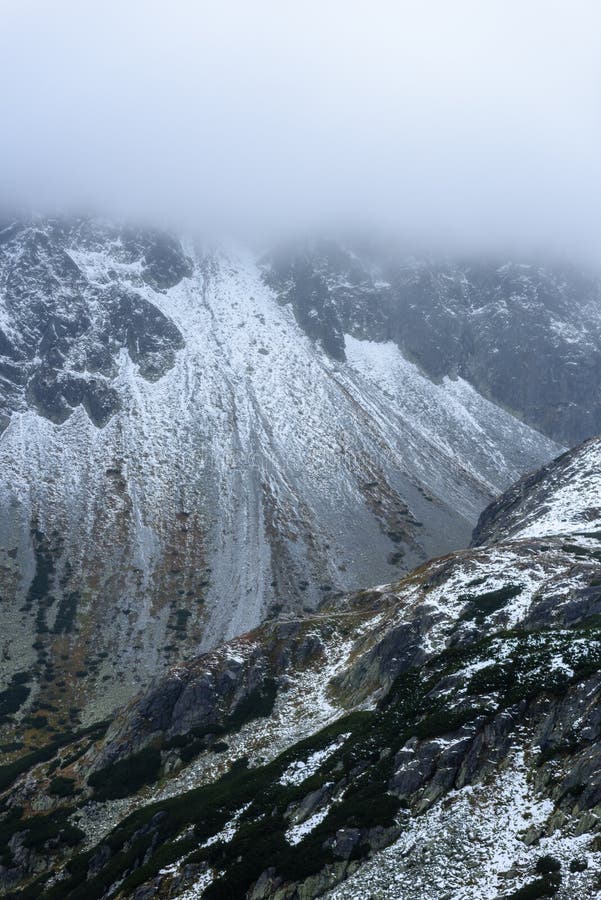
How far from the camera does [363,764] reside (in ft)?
109

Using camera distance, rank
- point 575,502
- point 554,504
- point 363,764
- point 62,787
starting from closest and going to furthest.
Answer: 1. point 363,764
2. point 62,787
3. point 575,502
4. point 554,504

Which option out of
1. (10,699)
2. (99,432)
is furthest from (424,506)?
(10,699)

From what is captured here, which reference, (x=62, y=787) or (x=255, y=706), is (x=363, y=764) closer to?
(x=255, y=706)

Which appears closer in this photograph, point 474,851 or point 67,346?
point 474,851

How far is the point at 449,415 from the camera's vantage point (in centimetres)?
19325

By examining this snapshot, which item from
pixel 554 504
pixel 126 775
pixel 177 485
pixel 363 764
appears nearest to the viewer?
pixel 363 764

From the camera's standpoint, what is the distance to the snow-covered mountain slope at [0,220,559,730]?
106125mm

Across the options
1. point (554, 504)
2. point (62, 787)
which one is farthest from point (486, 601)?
point (554, 504)

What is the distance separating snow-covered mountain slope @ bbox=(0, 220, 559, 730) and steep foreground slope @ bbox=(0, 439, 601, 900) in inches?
1535

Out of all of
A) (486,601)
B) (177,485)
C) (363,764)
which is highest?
(177,485)

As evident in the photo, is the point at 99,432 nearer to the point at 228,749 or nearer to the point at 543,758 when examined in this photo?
the point at 228,749

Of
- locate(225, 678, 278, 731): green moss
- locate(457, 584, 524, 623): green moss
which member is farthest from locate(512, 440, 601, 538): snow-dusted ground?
locate(225, 678, 278, 731): green moss

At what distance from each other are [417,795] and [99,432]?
464 feet

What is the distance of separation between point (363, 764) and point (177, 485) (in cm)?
11582
